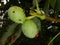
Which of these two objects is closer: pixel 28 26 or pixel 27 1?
pixel 28 26

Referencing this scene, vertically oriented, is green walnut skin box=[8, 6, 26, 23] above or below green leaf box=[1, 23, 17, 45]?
above

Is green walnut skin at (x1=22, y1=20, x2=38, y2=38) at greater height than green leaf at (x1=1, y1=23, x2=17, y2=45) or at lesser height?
greater

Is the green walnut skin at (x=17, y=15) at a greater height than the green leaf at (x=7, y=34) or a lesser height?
greater

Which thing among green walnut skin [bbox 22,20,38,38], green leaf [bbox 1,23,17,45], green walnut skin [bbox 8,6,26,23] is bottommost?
green leaf [bbox 1,23,17,45]

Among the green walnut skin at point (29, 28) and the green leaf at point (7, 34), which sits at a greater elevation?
the green walnut skin at point (29, 28)

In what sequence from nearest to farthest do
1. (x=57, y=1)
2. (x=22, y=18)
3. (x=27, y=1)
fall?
1. (x=22, y=18)
2. (x=57, y=1)
3. (x=27, y=1)

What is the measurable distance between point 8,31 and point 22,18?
100mm

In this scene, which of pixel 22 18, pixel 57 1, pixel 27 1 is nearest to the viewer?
pixel 22 18

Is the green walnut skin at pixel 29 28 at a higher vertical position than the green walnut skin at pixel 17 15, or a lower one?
lower

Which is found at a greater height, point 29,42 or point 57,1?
point 57,1

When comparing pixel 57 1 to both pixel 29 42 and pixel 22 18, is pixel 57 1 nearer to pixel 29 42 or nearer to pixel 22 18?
pixel 22 18

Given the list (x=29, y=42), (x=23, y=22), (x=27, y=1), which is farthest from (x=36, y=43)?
(x=23, y=22)

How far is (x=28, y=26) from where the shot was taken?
54cm

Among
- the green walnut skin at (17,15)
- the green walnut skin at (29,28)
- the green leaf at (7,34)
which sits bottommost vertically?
the green leaf at (7,34)
